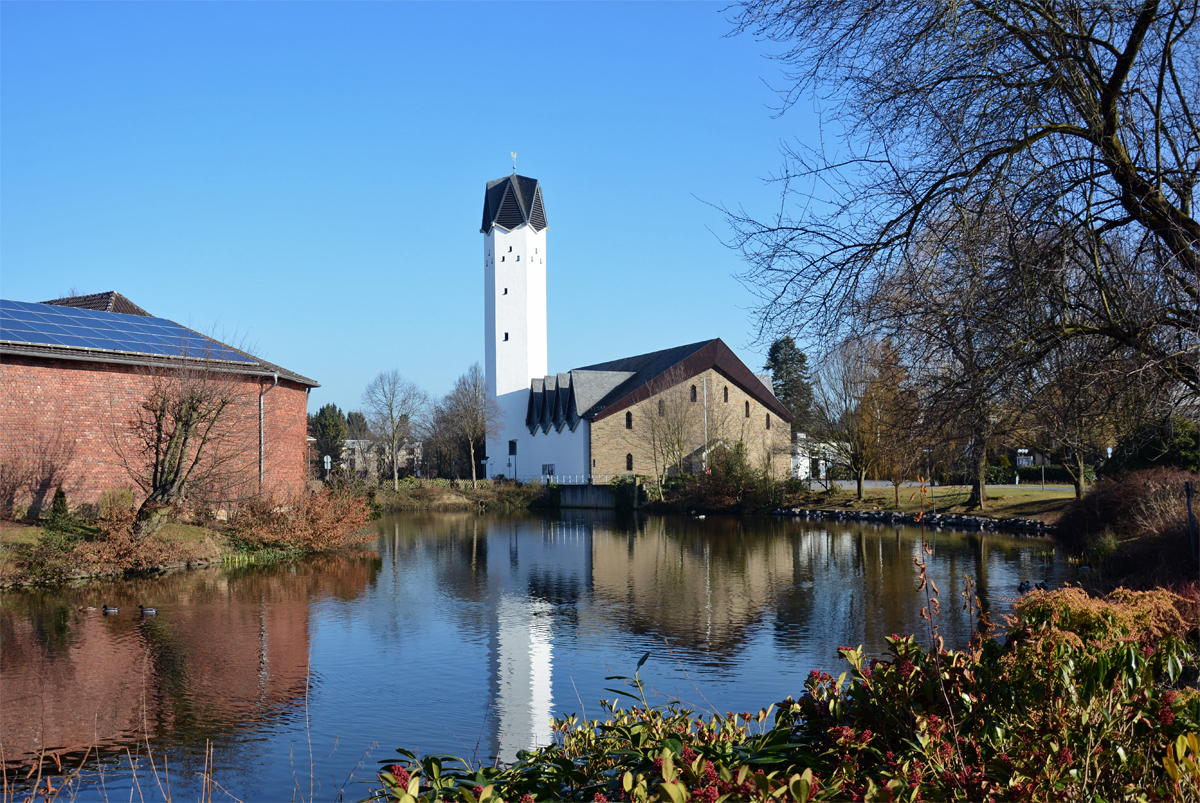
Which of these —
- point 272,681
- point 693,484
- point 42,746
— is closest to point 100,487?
point 272,681

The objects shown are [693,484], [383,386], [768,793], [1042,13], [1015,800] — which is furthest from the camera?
[383,386]

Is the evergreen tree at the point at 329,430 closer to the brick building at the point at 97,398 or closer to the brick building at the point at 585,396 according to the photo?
the brick building at the point at 585,396

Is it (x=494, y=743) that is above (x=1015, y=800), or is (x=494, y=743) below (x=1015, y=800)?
below

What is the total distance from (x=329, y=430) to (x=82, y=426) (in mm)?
62874

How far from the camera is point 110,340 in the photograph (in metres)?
23.6

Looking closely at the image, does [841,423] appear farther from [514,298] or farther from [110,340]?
[110,340]

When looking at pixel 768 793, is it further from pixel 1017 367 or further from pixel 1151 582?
pixel 1151 582

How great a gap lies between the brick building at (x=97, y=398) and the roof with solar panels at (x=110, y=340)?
33mm

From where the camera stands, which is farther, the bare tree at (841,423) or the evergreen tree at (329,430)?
the evergreen tree at (329,430)

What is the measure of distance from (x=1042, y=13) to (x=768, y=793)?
19.0 ft

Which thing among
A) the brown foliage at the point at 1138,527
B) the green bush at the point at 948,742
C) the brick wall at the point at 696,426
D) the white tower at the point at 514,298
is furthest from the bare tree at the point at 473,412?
the green bush at the point at 948,742

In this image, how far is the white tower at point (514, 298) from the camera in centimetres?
6297

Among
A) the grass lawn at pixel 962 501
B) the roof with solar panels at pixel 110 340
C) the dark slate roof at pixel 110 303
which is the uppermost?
the dark slate roof at pixel 110 303

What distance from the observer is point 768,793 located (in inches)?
118
